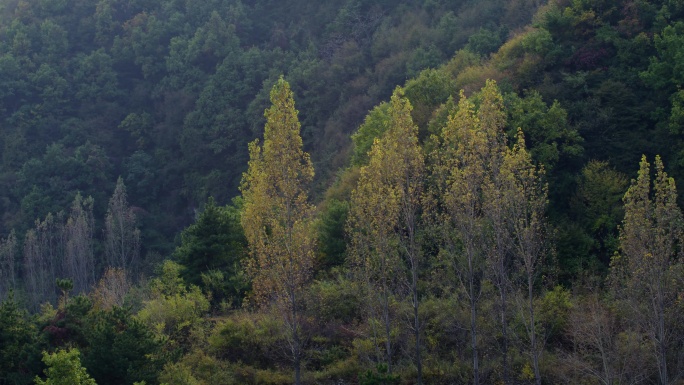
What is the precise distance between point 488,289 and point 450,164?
4.05 m

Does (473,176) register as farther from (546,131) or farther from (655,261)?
(546,131)

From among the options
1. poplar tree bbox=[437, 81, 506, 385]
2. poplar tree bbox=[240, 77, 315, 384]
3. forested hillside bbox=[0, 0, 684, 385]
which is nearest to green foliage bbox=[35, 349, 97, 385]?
forested hillside bbox=[0, 0, 684, 385]

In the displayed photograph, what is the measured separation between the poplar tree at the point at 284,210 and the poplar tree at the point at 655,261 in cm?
871

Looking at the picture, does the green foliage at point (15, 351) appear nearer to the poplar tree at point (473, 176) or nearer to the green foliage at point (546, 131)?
the poplar tree at point (473, 176)

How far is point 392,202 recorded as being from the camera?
67.7 feet

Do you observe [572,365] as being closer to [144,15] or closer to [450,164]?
[450,164]

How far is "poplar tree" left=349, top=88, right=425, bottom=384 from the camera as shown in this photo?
68.3 feet

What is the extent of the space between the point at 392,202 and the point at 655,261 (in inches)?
271

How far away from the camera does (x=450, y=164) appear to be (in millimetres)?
21453

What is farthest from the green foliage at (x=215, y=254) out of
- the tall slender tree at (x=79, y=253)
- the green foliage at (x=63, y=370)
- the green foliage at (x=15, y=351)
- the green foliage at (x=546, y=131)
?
the tall slender tree at (x=79, y=253)

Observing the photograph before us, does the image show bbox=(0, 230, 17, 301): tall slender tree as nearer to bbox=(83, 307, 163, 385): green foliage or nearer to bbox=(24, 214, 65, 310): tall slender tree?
bbox=(24, 214, 65, 310): tall slender tree

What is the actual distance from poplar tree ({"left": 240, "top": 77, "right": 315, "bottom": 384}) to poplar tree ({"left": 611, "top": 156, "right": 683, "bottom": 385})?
8.71 meters

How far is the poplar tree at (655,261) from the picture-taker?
1820 cm

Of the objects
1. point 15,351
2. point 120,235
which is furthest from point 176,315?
point 120,235
